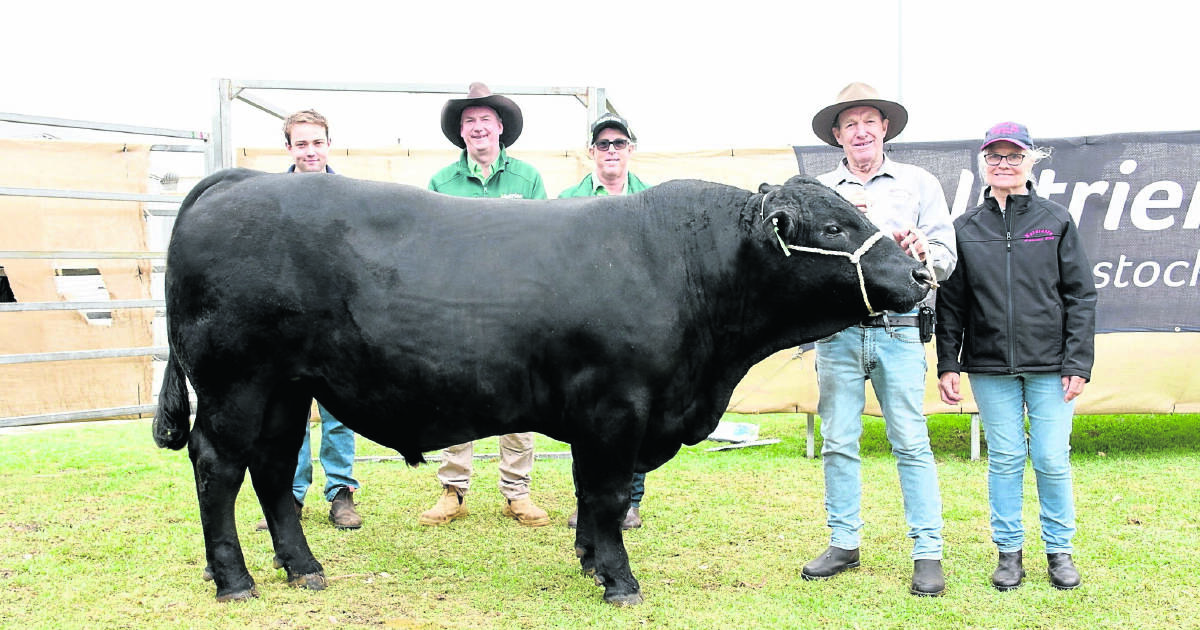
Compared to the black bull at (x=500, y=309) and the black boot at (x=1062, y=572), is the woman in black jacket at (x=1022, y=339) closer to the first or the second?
the black boot at (x=1062, y=572)

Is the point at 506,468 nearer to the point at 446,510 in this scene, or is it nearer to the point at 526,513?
the point at 526,513

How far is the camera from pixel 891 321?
4.34 meters

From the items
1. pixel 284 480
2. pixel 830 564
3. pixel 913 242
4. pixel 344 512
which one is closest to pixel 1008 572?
pixel 830 564

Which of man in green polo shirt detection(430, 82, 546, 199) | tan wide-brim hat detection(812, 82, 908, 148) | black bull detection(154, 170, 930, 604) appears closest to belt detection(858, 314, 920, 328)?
black bull detection(154, 170, 930, 604)

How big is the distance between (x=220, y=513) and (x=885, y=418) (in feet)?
10.3

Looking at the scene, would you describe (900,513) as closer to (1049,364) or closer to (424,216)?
(1049,364)

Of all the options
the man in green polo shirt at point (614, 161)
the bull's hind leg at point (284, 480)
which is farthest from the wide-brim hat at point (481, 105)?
the bull's hind leg at point (284, 480)

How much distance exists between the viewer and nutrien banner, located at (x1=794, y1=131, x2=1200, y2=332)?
7211 millimetres

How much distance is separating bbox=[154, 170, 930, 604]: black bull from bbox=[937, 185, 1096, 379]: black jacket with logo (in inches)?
23.0

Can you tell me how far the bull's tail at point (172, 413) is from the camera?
447cm

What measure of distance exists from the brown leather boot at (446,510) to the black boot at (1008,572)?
121 inches

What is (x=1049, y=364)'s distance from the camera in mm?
4285

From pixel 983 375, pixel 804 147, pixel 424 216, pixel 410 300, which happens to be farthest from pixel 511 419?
pixel 804 147

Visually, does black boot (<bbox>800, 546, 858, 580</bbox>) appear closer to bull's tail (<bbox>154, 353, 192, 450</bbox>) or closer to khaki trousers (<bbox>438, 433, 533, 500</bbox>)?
khaki trousers (<bbox>438, 433, 533, 500</bbox>)
